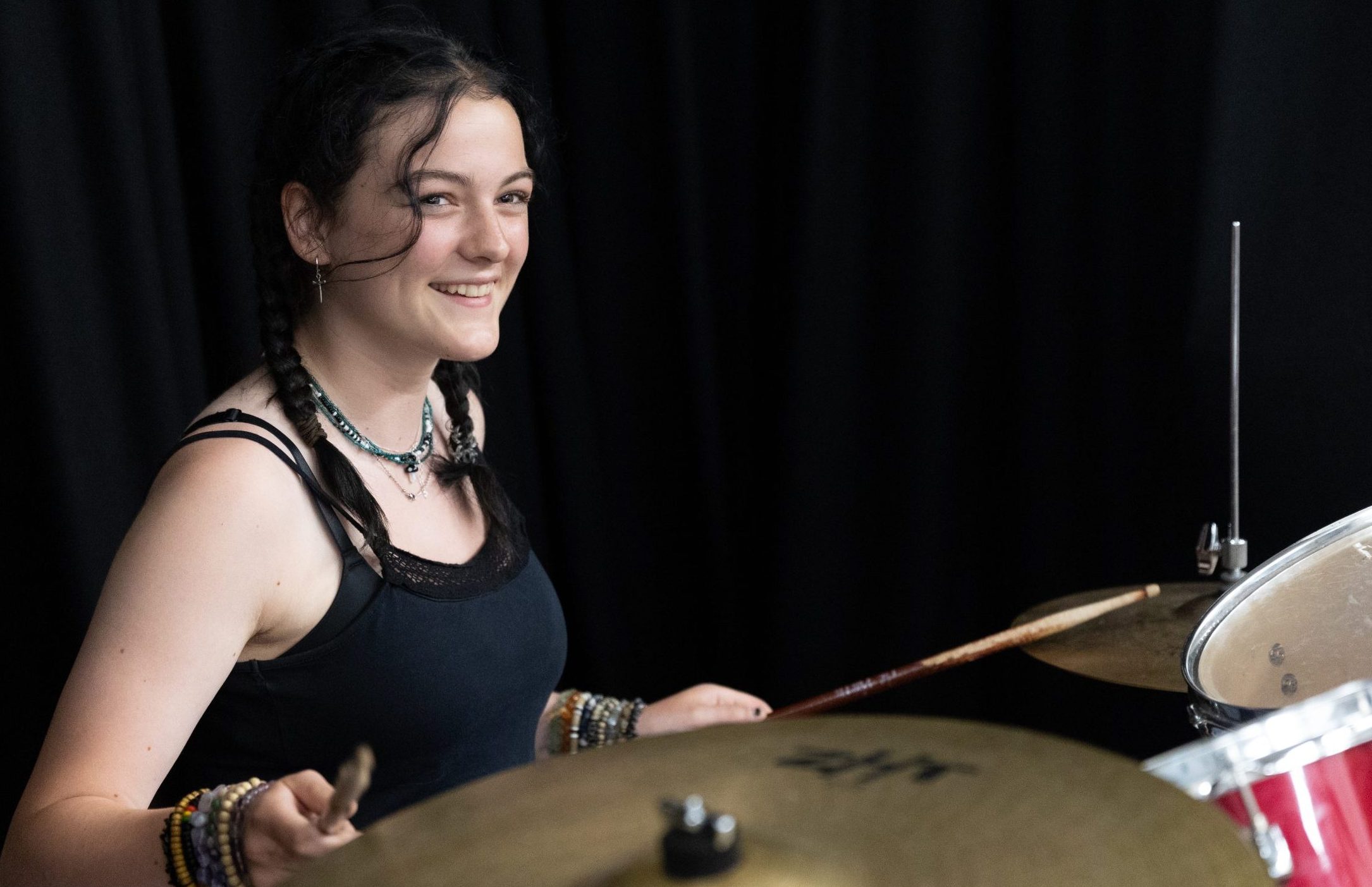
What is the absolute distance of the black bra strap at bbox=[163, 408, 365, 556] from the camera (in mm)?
1043

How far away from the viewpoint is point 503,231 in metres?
1.21

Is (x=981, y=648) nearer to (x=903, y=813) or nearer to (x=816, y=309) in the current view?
(x=903, y=813)

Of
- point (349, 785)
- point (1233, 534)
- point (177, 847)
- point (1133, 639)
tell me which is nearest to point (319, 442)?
point (177, 847)


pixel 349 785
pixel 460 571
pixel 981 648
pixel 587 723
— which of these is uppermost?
pixel 349 785

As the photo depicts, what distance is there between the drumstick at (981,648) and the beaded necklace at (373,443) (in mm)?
403

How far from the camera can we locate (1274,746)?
2.27 feet

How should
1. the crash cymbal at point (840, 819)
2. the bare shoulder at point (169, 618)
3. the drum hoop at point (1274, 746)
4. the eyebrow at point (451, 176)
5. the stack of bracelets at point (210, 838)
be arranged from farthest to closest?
the eyebrow at point (451, 176) → the bare shoulder at point (169, 618) → the stack of bracelets at point (210, 838) → the drum hoop at point (1274, 746) → the crash cymbal at point (840, 819)

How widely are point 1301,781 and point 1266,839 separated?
0.18 feet

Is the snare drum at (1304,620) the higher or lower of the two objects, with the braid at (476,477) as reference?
lower

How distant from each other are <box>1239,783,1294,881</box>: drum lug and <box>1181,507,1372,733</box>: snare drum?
0.37m

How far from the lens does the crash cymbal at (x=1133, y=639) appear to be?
45.3 inches

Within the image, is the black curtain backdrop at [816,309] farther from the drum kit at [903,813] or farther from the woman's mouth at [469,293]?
the drum kit at [903,813]

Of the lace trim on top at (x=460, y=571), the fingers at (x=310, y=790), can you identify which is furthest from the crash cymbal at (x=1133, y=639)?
the fingers at (x=310, y=790)

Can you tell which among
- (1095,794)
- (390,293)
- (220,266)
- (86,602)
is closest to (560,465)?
(220,266)
